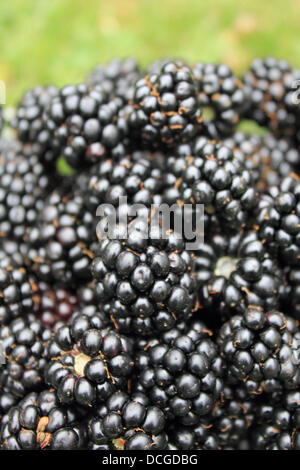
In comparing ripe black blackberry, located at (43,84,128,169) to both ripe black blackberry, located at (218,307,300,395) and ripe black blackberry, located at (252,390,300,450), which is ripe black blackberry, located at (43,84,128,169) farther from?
ripe black blackberry, located at (252,390,300,450)

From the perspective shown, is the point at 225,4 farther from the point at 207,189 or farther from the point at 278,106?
the point at 207,189

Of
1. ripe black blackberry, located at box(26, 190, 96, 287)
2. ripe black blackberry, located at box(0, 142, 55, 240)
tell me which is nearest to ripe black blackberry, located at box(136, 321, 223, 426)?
ripe black blackberry, located at box(26, 190, 96, 287)

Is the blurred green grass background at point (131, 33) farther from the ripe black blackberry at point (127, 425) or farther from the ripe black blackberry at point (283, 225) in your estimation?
the ripe black blackberry at point (127, 425)

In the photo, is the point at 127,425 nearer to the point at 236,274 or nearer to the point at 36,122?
the point at 236,274

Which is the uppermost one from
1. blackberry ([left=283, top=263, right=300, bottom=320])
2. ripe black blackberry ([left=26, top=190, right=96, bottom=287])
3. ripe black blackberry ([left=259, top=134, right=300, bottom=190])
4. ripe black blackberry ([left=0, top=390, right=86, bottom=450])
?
ripe black blackberry ([left=259, top=134, right=300, bottom=190])

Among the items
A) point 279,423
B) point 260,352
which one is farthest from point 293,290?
point 279,423

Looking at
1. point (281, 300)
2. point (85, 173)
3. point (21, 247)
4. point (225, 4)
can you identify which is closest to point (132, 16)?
point (225, 4)
